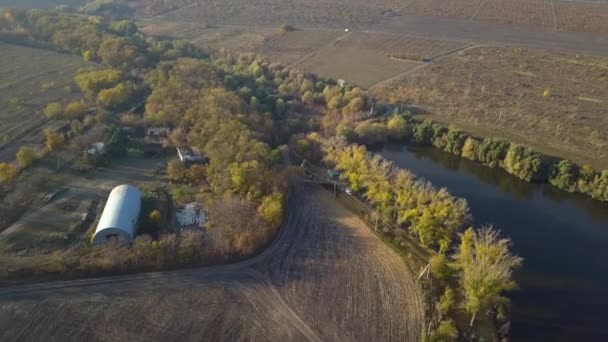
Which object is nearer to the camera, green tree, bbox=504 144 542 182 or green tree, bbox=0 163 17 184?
green tree, bbox=0 163 17 184

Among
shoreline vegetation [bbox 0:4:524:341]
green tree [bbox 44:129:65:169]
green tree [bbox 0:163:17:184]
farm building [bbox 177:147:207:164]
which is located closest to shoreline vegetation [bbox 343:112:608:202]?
shoreline vegetation [bbox 0:4:524:341]

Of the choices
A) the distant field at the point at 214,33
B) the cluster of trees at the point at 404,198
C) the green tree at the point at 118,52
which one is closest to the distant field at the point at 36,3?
the distant field at the point at 214,33

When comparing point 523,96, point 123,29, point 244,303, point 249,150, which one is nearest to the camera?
point 244,303

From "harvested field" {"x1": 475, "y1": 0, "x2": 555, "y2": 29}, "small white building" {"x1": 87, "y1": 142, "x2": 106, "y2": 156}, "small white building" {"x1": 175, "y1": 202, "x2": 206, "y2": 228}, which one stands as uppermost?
"harvested field" {"x1": 475, "y1": 0, "x2": 555, "y2": 29}

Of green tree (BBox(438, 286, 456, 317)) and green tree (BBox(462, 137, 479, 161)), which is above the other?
green tree (BBox(462, 137, 479, 161))

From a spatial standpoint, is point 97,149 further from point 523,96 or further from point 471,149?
point 523,96

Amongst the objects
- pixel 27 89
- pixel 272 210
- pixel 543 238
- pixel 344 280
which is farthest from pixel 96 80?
pixel 543 238

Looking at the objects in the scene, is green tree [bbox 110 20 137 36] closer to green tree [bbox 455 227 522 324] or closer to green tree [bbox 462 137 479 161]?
green tree [bbox 462 137 479 161]
